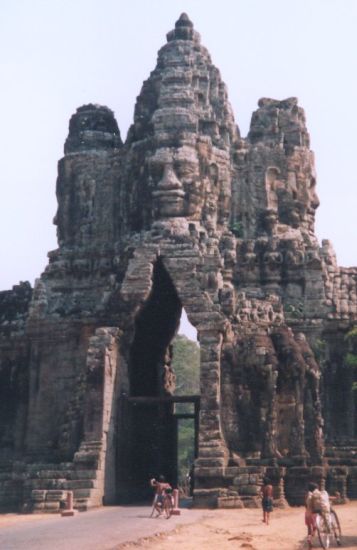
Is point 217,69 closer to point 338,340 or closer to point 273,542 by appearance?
point 338,340

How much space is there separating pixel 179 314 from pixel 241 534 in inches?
561

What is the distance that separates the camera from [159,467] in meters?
29.6

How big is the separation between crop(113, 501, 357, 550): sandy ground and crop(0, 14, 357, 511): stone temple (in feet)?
7.53

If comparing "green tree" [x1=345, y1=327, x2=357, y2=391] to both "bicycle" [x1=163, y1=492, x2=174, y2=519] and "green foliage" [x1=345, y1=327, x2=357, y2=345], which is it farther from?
"bicycle" [x1=163, y1=492, x2=174, y2=519]

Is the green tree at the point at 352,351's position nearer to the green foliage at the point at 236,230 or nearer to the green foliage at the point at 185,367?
the green foliage at the point at 236,230

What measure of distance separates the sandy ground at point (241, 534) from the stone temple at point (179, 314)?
90.4 inches

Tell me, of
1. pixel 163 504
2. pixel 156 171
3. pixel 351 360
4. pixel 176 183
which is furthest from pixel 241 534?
pixel 156 171

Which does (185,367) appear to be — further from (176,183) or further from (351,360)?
(351,360)

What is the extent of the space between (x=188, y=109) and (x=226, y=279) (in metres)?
5.90

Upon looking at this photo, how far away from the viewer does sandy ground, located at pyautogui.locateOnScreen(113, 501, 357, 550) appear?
16625 millimetres

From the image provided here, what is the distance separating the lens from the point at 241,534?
18.2 metres

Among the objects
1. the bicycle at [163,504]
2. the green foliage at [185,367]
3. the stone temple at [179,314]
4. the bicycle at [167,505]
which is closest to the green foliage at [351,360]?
the stone temple at [179,314]

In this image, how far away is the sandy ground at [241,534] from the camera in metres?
16.6

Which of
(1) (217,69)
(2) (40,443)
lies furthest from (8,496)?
(1) (217,69)
